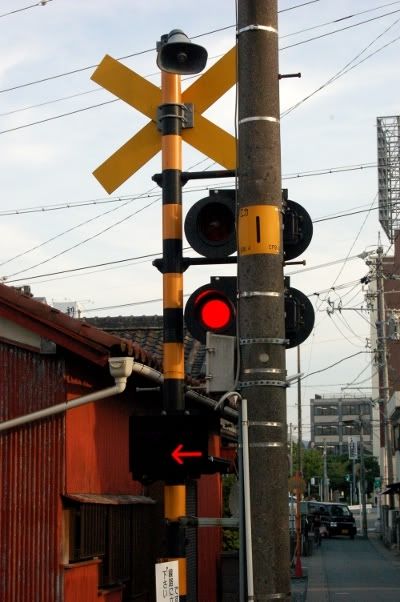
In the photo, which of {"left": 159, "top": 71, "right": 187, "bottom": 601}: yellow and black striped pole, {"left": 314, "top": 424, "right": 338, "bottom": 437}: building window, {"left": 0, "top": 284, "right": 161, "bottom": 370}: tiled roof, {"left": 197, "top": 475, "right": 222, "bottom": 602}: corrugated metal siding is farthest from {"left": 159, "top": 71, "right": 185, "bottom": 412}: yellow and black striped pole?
{"left": 314, "top": 424, "right": 338, "bottom": 437}: building window

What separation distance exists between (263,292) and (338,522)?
187ft

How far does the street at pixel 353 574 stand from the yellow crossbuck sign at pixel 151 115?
18358mm

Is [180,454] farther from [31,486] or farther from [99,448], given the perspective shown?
[99,448]

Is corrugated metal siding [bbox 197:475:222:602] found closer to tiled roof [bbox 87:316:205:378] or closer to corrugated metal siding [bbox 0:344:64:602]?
tiled roof [bbox 87:316:205:378]

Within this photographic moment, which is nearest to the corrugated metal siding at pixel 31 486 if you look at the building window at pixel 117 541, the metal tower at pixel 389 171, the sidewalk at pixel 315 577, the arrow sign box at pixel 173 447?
the building window at pixel 117 541

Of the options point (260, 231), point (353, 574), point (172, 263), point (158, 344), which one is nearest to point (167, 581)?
point (172, 263)

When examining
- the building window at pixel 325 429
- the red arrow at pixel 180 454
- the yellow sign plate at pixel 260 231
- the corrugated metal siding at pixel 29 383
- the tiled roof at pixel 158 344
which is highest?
the building window at pixel 325 429

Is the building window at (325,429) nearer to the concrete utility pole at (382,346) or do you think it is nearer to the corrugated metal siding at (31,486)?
the concrete utility pole at (382,346)

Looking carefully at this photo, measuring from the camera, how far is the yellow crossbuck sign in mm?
7727

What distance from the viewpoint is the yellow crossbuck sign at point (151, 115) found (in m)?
7.73

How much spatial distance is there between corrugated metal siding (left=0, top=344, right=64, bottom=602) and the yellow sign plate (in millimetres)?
4942

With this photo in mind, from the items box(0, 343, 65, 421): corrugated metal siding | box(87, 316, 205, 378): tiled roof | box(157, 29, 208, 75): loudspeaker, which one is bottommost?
box(0, 343, 65, 421): corrugated metal siding

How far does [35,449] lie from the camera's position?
10.8 m

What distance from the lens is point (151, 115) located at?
7832mm
